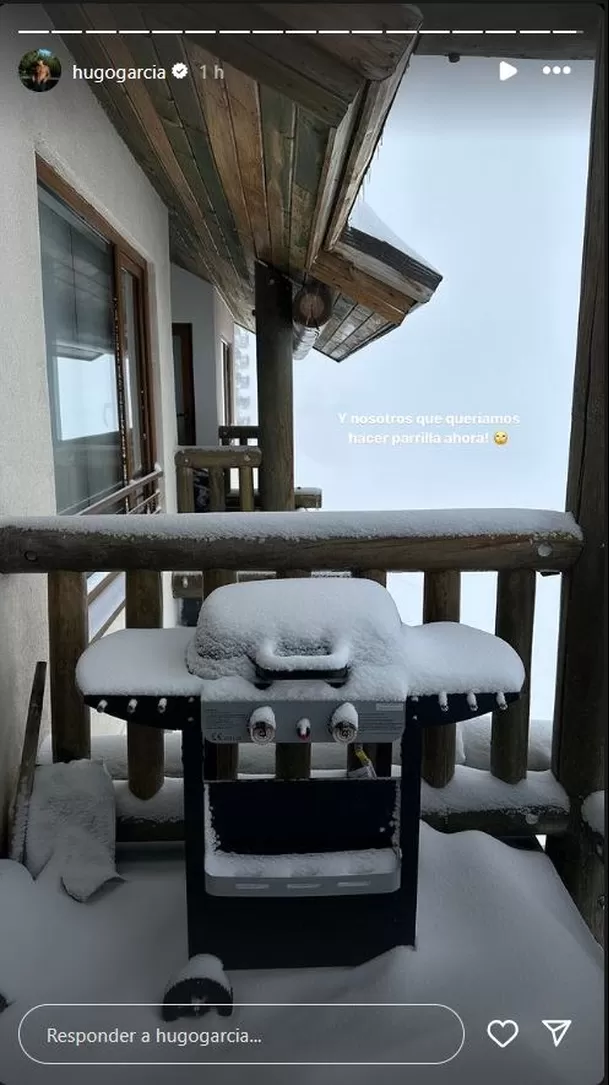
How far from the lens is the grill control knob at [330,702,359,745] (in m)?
1.02

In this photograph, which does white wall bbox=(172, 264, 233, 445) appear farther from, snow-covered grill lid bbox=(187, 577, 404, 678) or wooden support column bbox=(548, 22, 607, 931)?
snow-covered grill lid bbox=(187, 577, 404, 678)

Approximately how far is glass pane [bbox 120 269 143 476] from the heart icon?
90.7 inches

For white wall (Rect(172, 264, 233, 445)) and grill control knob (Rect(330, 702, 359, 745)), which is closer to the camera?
grill control knob (Rect(330, 702, 359, 745))

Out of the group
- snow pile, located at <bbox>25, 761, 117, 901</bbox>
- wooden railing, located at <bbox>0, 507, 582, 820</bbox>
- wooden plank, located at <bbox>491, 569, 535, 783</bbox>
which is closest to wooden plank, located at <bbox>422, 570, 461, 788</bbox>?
wooden railing, located at <bbox>0, 507, 582, 820</bbox>

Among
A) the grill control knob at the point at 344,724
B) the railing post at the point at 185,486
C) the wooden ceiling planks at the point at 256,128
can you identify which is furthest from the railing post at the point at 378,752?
the railing post at the point at 185,486

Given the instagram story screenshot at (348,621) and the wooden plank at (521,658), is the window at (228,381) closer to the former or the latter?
the instagram story screenshot at (348,621)

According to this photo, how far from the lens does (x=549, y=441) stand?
1.38m

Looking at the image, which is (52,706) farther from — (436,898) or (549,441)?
(549,441)

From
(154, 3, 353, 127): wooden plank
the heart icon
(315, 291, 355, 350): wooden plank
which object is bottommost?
the heart icon

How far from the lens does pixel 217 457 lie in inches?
95.7

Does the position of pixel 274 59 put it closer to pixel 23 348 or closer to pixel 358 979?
pixel 23 348

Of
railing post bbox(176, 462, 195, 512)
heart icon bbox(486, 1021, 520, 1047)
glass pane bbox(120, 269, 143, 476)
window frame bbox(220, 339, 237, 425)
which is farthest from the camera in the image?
glass pane bbox(120, 269, 143, 476)

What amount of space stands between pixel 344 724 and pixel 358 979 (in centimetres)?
56

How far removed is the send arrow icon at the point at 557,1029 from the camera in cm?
112
